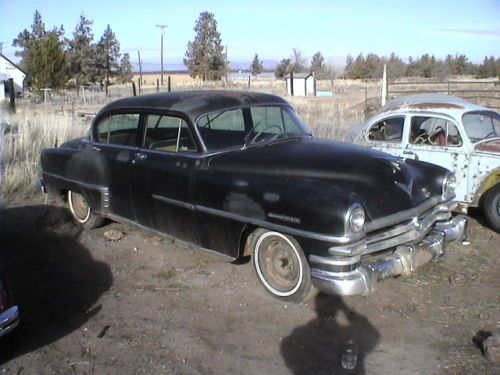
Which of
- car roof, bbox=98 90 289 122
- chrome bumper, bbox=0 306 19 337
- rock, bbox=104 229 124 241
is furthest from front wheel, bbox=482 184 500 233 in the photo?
chrome bumper, bbox=0 306 19 337

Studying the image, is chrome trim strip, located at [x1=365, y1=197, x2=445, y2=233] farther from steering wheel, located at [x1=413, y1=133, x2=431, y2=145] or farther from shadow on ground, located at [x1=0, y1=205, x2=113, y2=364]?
steering wheel, located at [x1=413, y1=133, x2=431, y2=145]

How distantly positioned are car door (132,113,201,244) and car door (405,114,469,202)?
3.44 metres

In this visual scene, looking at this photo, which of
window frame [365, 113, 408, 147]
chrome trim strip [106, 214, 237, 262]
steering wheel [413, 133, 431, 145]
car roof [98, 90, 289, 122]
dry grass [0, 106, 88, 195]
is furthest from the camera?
dry grass [0, 106, 88, 195]

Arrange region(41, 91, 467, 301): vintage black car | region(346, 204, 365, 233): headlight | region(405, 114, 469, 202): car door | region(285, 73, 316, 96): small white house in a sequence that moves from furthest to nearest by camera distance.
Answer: region(285, 73, 316, 96): small white house
region(405, 114, 469, 202): car door
region(41, 91, 467, 301): vintage black car
region(346, 204, 365, 233): headlight

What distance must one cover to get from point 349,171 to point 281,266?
3.11 ft

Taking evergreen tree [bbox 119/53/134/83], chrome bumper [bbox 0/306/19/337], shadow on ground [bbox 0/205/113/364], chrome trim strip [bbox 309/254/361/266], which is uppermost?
evergreen tree [bbox 119/53/134/83]

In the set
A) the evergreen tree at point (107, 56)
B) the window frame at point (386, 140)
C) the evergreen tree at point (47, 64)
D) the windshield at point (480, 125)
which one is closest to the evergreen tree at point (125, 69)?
the evergreen tree at point (107, 56)

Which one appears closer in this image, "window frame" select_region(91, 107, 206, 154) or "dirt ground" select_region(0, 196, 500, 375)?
"dirt ground" select_region(0, 196, 500, 375)

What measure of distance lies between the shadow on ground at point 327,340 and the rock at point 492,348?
0.71 metres

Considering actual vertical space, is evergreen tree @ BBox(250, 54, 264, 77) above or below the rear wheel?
above

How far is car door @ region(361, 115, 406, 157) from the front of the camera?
7141 mm

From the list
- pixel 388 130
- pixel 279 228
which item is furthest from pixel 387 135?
pixel 279 228

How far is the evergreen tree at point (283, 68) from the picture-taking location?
6975 cm

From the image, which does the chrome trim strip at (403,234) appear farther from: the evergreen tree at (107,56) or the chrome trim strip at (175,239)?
the evergreen tree at (107,56)
